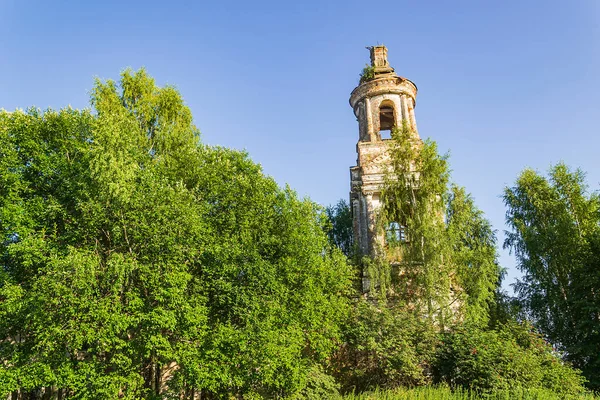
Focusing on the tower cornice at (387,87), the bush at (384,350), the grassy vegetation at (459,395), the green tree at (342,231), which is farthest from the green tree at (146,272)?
the green tree at (342,231)

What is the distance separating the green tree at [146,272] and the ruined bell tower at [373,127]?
174 inches

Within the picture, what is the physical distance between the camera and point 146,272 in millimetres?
14039

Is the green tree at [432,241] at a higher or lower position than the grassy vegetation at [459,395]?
higher

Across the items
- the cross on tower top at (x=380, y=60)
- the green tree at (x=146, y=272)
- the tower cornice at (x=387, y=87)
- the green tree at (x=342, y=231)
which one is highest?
the cross on tower top at (x=380, y=60)

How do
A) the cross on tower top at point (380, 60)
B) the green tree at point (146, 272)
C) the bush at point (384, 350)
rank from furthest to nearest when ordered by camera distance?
the cross on tower top at point (380, 60)
the bush at point (384, 350)
the green tree at point (146, 272)

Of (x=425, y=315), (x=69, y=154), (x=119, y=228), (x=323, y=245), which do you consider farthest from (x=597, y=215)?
(x=69, y=154)

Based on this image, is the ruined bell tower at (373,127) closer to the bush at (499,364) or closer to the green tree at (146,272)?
the green tree at (146,272)

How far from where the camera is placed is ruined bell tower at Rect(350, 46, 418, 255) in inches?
877

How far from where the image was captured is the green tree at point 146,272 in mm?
12906

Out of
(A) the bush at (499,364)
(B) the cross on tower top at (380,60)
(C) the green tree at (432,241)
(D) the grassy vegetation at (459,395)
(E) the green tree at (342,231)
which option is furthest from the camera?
(E) the green tree at (342,231)

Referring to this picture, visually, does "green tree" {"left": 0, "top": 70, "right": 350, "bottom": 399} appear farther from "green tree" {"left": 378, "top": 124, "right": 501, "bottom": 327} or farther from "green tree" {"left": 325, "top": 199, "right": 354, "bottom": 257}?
"green tree" {"left": 325, "top": 199, "right": 354, "bottom": 257}

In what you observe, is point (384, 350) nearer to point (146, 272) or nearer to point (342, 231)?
point (146, 272)

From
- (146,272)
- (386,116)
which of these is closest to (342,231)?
(386,116)

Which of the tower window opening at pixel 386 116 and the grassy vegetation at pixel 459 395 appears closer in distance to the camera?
the grassy vegetation at pixel 459 395
